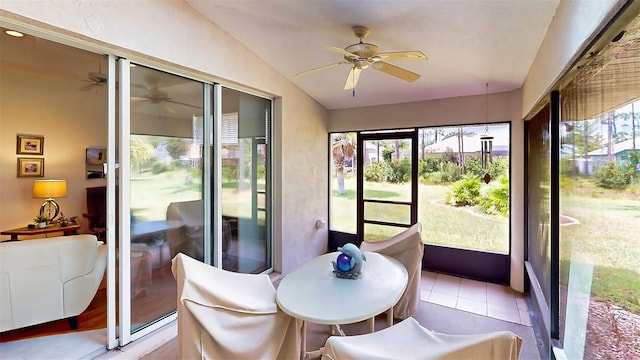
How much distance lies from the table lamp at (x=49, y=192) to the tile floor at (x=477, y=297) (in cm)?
481

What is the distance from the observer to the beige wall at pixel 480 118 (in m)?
3.62

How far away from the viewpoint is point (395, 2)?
2.22 m

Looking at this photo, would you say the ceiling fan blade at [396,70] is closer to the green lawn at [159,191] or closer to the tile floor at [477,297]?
the green lawn at [159,191]

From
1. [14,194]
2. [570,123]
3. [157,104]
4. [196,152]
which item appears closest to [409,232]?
[570,123]

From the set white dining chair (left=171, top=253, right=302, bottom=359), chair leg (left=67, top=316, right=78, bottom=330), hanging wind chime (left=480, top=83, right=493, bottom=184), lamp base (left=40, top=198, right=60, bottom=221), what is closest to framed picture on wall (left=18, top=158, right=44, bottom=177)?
lamp base (left=40, top=198, right=60, bottom=221)

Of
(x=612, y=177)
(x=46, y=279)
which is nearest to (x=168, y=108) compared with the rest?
(x=46, y=279)

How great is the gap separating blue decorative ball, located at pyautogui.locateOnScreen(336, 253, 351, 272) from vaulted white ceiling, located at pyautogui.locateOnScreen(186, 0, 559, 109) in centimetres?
195

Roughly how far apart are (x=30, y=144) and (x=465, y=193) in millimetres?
5957

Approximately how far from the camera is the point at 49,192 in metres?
3.95

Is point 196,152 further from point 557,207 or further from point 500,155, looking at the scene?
point 500,155

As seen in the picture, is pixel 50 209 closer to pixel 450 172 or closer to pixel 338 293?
pixel 338 293

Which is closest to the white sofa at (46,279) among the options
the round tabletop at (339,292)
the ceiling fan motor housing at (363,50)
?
the round tabletop at (339,292)

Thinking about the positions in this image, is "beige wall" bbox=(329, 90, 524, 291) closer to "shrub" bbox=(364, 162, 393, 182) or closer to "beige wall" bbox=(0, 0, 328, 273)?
"shrub" bbox=(364, 162, 393, 182)

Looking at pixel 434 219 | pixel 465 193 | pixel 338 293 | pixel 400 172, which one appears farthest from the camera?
pixel 400 172
